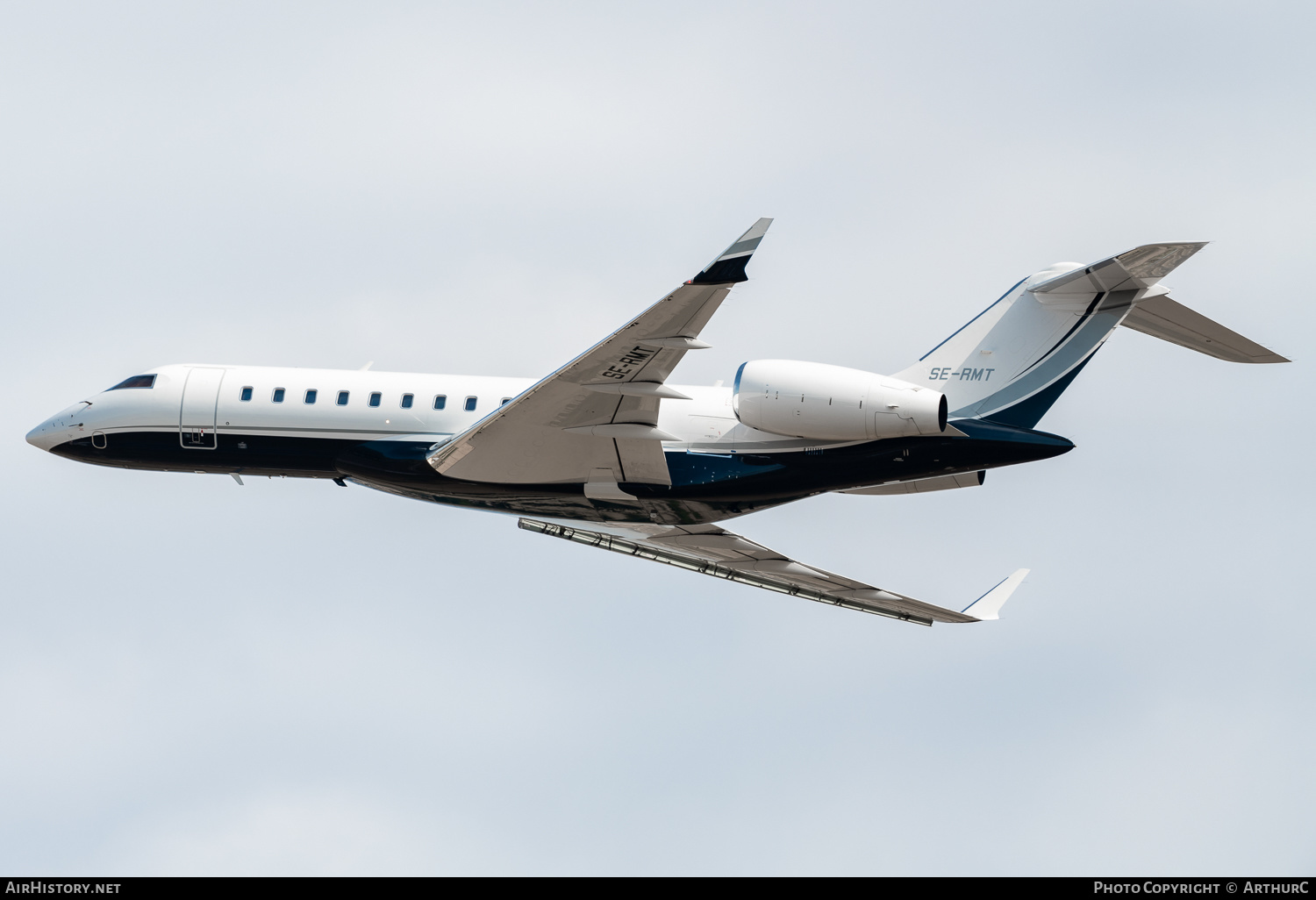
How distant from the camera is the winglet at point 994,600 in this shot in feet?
105

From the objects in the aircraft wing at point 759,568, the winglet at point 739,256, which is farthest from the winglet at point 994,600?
the winglet at point 739,256

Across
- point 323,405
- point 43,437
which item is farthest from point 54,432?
point 323,405

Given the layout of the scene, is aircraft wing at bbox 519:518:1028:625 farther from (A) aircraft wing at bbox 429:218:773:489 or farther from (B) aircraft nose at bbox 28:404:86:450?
(B) aircraft nose at bbox 28:404:86:450

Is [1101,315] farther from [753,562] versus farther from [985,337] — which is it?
[753,562]

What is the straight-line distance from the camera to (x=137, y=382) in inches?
1218

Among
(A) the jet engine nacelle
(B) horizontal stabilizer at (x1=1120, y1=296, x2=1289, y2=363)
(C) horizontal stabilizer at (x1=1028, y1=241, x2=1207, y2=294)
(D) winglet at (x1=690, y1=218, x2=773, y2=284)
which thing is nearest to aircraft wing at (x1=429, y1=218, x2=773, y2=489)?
(D) winglet at (x1=690, y1=218, x2=773, y2=284)

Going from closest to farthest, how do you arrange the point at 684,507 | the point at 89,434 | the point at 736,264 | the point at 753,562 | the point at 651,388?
the point at 736,264, the point at 651,388, the point at 684,507, the point at 89,434, the point at 753,562

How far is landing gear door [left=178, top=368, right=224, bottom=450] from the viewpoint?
98.4 feet

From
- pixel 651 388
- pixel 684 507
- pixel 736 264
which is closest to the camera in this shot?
pixel 736 264

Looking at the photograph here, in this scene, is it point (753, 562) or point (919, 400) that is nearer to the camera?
point (919, 400)

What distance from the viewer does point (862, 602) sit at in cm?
3394

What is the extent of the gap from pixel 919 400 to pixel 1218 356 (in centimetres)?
603

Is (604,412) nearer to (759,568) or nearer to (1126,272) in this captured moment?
(759,568)

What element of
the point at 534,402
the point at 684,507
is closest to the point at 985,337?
the point at 684,507
